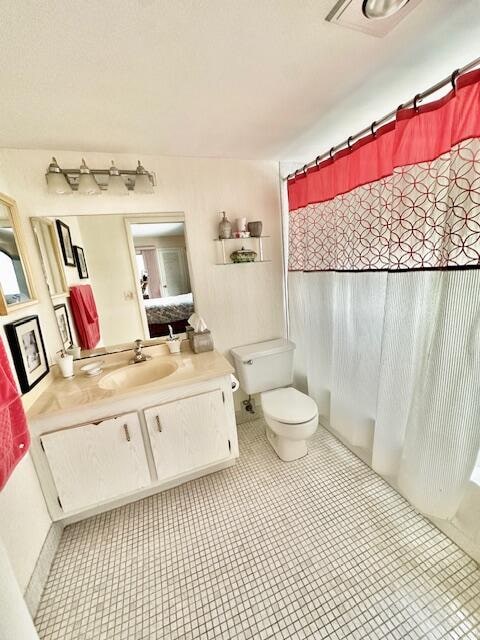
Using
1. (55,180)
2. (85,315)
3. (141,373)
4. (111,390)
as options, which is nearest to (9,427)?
(111,390)

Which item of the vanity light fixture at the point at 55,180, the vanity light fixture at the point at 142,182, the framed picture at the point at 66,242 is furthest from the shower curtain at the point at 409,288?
the framed picture at the point at 66,242

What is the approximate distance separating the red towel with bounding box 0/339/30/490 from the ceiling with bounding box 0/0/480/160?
1041 millimetres

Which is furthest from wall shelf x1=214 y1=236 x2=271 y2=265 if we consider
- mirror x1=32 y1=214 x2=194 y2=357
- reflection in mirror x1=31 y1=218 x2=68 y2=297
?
reflection in mirror x1=31 y1=218 x2=68 y2=297

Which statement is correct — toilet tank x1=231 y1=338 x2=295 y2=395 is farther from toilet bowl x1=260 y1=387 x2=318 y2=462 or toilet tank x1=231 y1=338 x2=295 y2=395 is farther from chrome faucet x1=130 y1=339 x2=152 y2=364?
chrome faucet x1=130 y1=339 x2=152 y2=364

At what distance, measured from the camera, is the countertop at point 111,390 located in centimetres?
131

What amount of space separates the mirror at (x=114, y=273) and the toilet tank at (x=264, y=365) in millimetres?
655

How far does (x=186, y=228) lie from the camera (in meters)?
1.89

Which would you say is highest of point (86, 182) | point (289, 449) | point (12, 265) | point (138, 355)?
point (86, 182)

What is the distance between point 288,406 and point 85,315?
5.03 feet

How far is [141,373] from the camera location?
1.73m

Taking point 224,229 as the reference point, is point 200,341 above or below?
below

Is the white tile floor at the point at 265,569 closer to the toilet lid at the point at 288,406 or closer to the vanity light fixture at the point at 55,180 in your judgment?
the toilet lid at the point at 288,406

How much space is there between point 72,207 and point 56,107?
1.95 ft

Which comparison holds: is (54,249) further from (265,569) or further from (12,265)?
(265,569)
